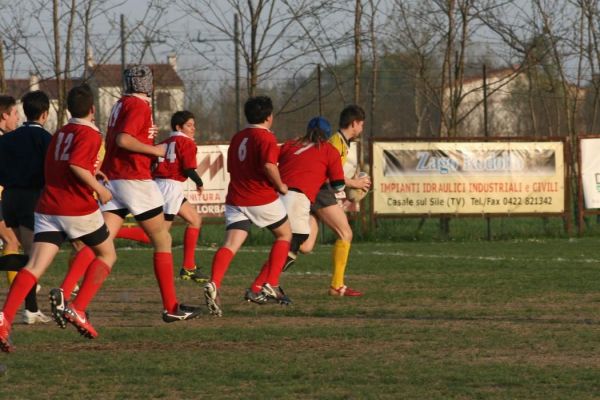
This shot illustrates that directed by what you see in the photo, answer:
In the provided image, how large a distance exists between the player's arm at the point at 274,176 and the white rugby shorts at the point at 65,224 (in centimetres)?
233

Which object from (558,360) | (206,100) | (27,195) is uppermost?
(206,100)

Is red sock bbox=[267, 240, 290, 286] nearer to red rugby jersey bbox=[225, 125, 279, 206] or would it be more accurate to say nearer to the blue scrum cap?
red rugby jersey bbox=[225, 125, 279, 206]

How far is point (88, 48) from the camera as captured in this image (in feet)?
81.2

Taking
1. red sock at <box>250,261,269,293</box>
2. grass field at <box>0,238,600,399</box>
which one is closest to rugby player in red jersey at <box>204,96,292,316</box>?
red sock at <box>250,261,269,293</box>

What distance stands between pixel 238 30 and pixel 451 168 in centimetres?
514

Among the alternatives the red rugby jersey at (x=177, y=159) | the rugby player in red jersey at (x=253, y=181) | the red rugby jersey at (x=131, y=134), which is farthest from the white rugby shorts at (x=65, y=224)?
the red rugby jersey at (x=177, y=159)

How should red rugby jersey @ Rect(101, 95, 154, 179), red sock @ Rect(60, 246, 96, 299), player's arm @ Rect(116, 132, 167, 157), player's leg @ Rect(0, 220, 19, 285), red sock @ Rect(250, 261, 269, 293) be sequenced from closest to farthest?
player's arm @ Rect(116, 132, 167, 157)
red rugby jersey @ Rect(101, 95, 154, 179)
red sock @ Rect(60, 246, 96, 299)
red sock @ Rect(250, 261, 269, 293)
player's leg @ Rect(0, 220, 19, 285)

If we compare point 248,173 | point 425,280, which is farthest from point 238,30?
point 248,173

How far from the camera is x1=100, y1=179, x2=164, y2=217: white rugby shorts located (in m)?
9.87

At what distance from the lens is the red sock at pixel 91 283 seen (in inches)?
371

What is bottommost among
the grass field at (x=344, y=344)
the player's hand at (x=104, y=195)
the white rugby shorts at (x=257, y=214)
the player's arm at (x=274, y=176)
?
the grass field at (x=344, y=344)

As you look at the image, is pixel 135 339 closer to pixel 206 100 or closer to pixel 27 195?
pixel 27 195

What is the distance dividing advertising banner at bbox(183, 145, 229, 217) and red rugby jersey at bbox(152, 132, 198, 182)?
6.93 m

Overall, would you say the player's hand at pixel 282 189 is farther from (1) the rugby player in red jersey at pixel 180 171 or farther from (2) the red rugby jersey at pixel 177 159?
(2) the red rugby jersey at pixel 177 159
